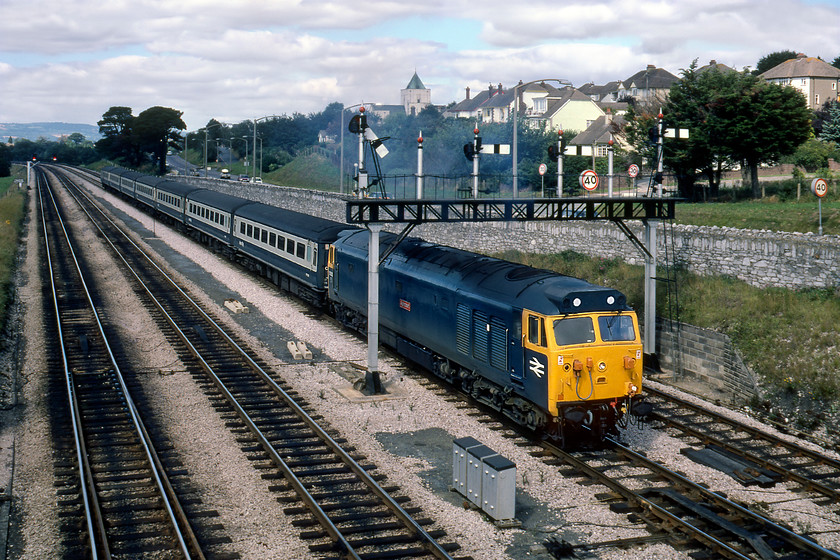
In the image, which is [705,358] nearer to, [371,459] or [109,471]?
[371,459]

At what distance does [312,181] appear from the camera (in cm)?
8556

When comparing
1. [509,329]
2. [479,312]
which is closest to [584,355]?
[509,329]

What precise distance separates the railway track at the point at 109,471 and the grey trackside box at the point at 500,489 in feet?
15.0

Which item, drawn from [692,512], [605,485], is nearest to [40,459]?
[605,485]

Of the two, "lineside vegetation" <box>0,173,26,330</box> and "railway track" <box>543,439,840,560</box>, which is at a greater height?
"lineside vegetation" <box>0,173,26,330</box>

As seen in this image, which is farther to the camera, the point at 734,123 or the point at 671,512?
the point at 734,123

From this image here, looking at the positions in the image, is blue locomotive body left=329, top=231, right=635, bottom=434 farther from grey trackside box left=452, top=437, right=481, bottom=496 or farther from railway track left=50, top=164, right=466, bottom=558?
railway track left=50, top=164, right=466, bottom=558

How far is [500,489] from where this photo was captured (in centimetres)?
1273

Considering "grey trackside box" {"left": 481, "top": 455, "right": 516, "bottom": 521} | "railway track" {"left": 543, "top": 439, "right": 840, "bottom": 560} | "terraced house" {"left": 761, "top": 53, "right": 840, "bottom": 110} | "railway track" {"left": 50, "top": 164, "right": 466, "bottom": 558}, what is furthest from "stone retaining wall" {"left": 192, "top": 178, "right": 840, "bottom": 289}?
"terraced house" {"left": 761, "top": 53, "right": 840, "bottom": 110}

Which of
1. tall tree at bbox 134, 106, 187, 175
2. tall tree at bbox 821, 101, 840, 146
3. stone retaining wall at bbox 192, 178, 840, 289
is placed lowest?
stone retaining wall at bbox 192, 178, 840, 289

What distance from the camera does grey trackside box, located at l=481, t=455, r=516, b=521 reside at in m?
12.7

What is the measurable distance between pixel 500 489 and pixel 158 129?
141420mm

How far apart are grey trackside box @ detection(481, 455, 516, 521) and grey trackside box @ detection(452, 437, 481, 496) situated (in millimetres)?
759

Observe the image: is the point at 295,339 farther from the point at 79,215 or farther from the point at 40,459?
the point at 79,215
